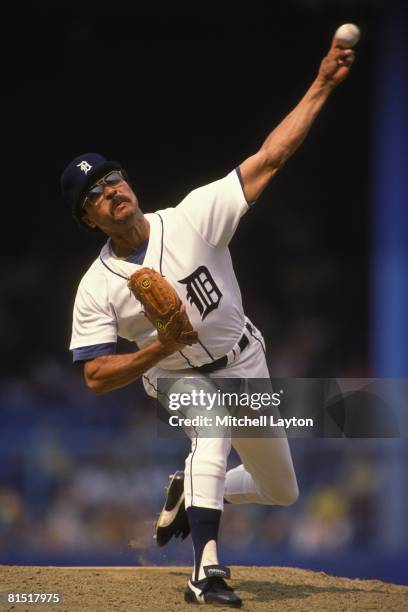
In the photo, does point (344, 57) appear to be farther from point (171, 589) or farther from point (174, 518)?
point (171, 589)

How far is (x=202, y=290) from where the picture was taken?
3523 millimetres

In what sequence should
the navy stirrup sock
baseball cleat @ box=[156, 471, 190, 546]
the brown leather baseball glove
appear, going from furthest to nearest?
baseball cleat @ box=[156, 471, 190, 546]
the navy stirrup sock
the brown leather baseball glove

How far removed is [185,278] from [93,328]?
33cm

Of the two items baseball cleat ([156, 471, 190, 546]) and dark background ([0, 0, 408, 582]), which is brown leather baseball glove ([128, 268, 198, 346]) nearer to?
baseball cleat ([156, 471, 190, 546])

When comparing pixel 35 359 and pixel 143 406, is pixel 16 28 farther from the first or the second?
pixel 143 406

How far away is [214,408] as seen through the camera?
3494mm

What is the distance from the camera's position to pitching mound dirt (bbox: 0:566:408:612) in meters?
3.43

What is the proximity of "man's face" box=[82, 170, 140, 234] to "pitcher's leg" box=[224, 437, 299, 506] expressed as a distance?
0.82 meters

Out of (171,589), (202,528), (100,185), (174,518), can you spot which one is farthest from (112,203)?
(171,589)

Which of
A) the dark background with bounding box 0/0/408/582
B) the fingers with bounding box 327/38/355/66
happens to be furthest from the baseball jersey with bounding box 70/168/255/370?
the dark background with bounding box 0/0/408/582

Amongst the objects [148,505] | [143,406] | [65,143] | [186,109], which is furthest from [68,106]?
[148,505]

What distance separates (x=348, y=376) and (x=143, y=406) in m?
1.42

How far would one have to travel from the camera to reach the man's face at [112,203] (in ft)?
11.4

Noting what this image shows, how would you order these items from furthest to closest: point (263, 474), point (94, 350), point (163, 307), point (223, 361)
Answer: point (263, 474), point (223, 361), point (94, 350), point (163, 307)
